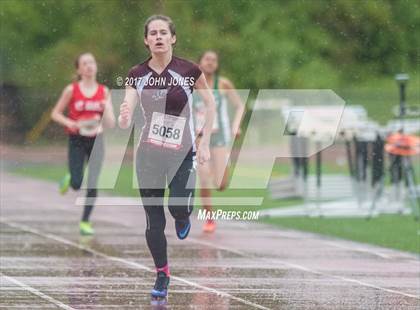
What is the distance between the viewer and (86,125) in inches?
598

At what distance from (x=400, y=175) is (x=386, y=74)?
19.8 metres

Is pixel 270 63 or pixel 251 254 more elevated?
pixel 270 63

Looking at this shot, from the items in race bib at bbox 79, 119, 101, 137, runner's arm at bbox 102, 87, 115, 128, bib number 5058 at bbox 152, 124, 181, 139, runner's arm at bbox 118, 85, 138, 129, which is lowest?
bib number 5058 at bbox 152, 124, 181, 139

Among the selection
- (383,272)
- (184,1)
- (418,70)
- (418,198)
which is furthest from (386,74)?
(383,272)

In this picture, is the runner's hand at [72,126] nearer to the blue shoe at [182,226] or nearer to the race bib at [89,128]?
the race bib at [89,128]

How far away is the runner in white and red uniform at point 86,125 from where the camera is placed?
15.2 meters

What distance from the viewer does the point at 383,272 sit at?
1205cm

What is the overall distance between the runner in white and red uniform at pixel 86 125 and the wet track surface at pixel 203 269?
61cm

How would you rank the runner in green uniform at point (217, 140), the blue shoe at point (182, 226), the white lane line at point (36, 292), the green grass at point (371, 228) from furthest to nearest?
the runner in green uniform at point (217, 140) < the green grass at point (371, 228) < the blue shoe at point (182, 226) < the white lane line at point (36, 292)

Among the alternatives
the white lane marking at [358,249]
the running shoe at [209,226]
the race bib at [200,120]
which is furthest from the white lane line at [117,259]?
the white lane marking at [358,249]

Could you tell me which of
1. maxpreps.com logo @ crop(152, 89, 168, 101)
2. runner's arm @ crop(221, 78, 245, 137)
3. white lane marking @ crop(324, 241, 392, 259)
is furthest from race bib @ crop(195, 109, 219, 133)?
maxpreps.com logo @ crop(152, 89, 168, 101)

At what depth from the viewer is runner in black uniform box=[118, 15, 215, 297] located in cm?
997

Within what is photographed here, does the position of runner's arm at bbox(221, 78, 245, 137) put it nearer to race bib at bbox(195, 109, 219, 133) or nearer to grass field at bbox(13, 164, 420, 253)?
race bib at bbox(195, 109, 219, 133)

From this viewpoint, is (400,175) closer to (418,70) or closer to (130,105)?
(130,105)
